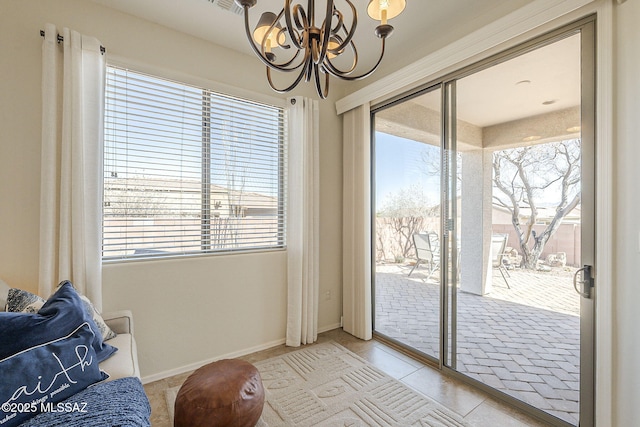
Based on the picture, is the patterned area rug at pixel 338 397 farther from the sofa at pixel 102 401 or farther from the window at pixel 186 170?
the window at pixel 186 170

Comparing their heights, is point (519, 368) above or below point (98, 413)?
below

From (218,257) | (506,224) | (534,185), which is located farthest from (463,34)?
(218,257)

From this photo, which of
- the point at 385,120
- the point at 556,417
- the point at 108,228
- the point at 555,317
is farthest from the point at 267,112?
the point at 556,417

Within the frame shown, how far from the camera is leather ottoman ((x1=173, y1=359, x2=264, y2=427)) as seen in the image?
54.1 inches

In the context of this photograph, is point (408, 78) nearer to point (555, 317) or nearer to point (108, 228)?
point (555, 317)

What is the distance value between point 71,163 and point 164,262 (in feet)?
2.99

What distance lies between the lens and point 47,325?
1.23m

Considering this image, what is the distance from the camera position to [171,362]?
2.29 metres

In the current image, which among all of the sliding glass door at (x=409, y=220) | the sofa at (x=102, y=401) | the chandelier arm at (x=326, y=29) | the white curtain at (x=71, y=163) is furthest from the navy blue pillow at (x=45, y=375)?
the sliding glass door at (x=409, y=220)

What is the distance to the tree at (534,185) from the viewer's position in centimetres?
171

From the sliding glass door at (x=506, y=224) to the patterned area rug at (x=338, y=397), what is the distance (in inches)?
20.6

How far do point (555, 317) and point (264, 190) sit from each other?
8.00 ft

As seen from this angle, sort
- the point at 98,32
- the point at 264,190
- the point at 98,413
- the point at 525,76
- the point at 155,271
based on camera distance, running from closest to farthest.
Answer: the point at 98,413 < the point at 525,76 < the point at 98,32 < the point at 155,271 < the point at 264,190

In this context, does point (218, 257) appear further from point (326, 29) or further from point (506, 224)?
point (506, 224)
